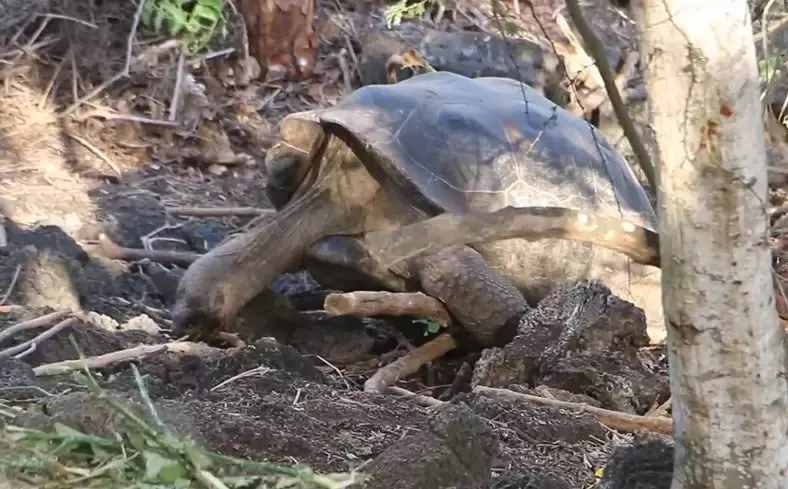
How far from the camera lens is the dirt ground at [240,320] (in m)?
2.47

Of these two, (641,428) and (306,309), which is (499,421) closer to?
(641,428)

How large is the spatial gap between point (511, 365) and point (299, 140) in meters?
1.88

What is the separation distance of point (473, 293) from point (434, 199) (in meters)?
0.44

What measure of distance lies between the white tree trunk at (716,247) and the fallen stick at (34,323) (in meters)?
1.95

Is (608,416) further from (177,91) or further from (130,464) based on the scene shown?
(177,91)

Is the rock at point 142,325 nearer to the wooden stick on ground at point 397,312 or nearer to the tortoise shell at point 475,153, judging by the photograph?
the wooden stick on ground at point 397,312

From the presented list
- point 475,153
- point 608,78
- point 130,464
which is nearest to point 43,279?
point 475,153

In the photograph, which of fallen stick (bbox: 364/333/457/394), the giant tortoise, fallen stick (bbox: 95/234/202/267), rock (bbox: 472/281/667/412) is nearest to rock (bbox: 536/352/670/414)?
rock (bbox: 472/281/667/412)

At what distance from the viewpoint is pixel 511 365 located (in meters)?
3.62

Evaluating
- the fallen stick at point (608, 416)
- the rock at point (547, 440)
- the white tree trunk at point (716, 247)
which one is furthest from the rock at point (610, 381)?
the white tree trunk at point (716, 247)

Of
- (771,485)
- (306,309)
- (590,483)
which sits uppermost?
(771,485)

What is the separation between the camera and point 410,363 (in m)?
4.09

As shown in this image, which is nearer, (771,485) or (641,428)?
(771,485)

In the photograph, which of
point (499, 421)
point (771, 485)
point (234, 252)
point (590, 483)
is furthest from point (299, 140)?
point (771, 485)
